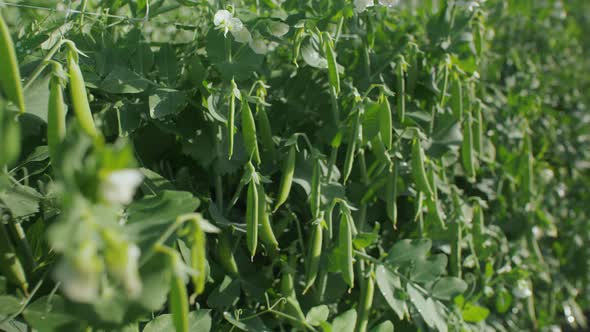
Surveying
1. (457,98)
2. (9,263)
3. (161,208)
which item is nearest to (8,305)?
(9,263)

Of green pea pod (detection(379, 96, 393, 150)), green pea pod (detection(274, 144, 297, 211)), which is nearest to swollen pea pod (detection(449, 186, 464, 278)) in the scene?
green pea pod (detection(379, 96, 393, 150))

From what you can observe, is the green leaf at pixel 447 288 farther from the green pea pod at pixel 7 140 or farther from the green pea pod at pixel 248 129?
the green pea pod at pixel 7 140

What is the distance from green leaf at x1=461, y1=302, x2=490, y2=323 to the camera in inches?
59.2

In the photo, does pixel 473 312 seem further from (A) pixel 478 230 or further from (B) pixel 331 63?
(B) pixel 331 63

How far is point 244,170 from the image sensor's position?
1255 mm

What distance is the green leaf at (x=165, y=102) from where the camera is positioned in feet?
3.46

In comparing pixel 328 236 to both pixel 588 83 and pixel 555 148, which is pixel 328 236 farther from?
pixel 588 83

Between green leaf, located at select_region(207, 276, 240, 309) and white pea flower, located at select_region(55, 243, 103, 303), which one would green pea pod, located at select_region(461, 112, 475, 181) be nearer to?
green leaf, located at select_region(207, 276, 240, 309)

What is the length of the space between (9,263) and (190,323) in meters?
0.31

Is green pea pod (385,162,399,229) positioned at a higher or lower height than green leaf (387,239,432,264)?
higher

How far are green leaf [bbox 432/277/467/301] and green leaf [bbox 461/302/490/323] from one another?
5.3 inches

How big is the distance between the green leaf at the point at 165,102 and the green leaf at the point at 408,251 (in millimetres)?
599

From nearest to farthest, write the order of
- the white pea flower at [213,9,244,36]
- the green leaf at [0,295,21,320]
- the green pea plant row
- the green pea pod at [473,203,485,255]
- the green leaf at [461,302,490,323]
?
1. the green pea plant row
2. the green leaf at [0,295,21,320]
3. the white pea flower at [213,9,244,36]
4. the green leaf at [461,302,490,323]
5. the green pea pod at [473,203,485,255]

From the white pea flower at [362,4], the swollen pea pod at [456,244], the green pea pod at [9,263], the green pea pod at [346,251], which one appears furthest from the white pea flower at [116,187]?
the swollen pea pod at [456,244]
